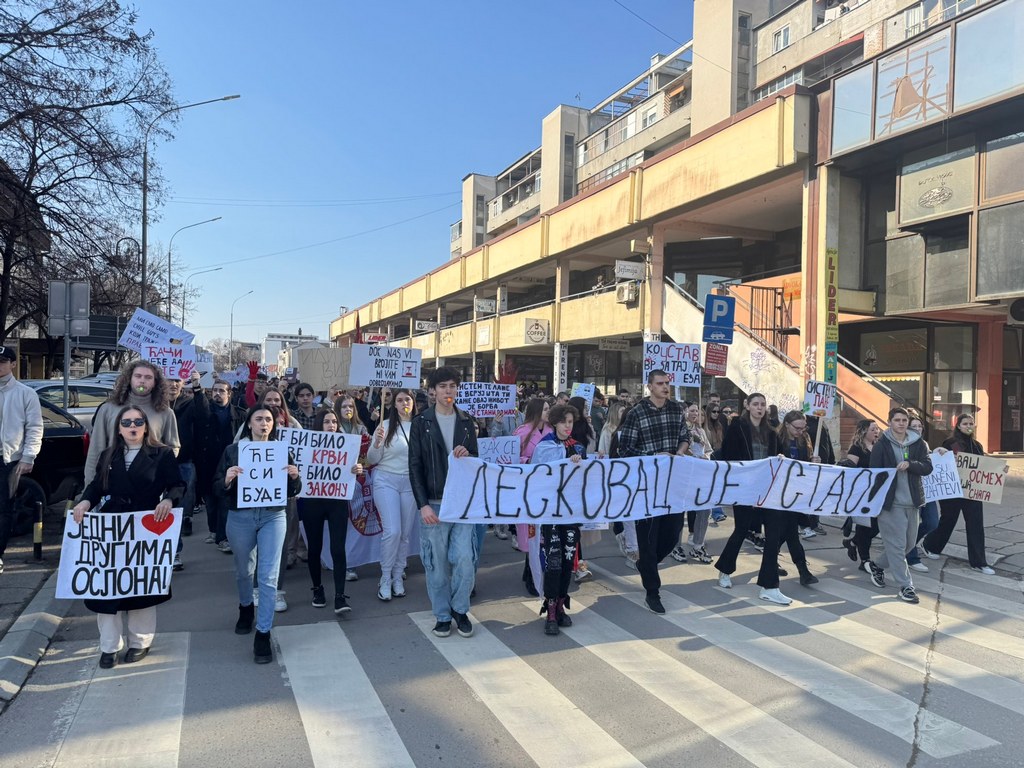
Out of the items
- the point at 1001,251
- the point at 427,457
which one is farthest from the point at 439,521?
the point at 1001,251

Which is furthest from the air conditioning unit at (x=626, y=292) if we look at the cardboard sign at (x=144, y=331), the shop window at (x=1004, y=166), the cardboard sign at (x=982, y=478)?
the cardboard sign at (x=982, y=478)

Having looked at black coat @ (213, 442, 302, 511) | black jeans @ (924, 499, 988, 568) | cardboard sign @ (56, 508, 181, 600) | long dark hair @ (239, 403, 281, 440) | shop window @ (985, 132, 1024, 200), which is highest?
shop window @ (985, 132, 1024, 200)

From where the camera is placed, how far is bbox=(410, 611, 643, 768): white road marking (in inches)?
140

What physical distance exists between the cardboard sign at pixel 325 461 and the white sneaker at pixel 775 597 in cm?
383

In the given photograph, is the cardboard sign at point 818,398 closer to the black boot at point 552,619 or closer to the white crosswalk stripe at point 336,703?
the black boot at point 552,619

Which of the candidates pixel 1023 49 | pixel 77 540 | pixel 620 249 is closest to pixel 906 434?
pixel 77 540

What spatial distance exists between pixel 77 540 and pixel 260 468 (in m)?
1.19

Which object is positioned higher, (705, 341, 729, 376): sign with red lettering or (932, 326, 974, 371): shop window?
(932, 326, 974, 371): shop window

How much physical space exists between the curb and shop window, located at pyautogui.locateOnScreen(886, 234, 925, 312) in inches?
651

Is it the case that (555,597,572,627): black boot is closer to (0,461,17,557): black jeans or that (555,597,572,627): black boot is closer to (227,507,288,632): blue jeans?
(227,507,288,632): blue jeans

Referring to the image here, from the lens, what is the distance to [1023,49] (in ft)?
40.9

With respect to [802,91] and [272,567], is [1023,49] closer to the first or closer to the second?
[802,91]

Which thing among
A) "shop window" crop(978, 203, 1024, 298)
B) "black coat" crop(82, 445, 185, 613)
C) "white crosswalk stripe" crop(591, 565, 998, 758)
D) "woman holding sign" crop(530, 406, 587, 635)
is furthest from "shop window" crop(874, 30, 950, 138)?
"black coat" crop(82, 445, 185, 613)

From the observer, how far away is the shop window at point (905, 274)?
609 inches
